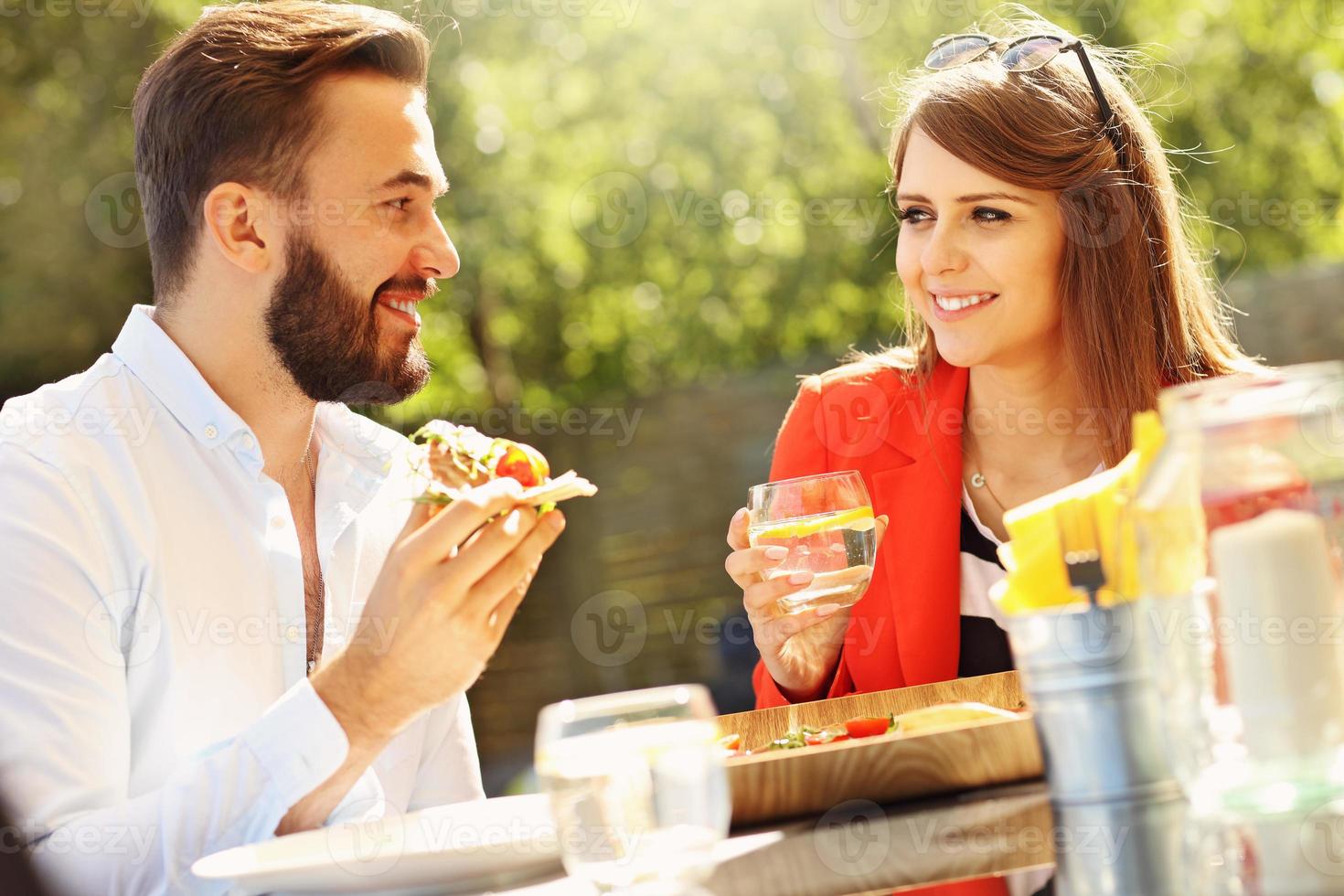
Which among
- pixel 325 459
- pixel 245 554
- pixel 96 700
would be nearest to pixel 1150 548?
pixel 96 700

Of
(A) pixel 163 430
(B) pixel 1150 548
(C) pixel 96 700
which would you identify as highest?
(A) pixel 163 430

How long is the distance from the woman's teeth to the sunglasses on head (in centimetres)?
50

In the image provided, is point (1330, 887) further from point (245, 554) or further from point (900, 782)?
point (245, 554)

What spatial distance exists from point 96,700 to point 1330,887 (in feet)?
5.75

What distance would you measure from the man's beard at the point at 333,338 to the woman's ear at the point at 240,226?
0.06 meters

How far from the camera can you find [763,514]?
2328 mm

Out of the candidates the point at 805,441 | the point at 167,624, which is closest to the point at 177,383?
the point at 167,624

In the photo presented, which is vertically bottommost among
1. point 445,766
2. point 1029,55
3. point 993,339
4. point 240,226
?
point 445,766

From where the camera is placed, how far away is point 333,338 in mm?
2773

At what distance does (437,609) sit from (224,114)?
1555 millimetres

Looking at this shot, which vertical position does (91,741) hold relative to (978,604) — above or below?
above

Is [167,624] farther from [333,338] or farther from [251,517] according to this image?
[333,338]

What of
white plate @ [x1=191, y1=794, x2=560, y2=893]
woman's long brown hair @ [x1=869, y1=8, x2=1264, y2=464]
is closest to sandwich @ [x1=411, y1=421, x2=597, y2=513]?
white plate @ [x1=191, y1=794, x2=560, y2=893]

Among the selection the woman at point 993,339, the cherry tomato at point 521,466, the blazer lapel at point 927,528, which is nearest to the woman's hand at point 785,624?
the woman at point 993,339
